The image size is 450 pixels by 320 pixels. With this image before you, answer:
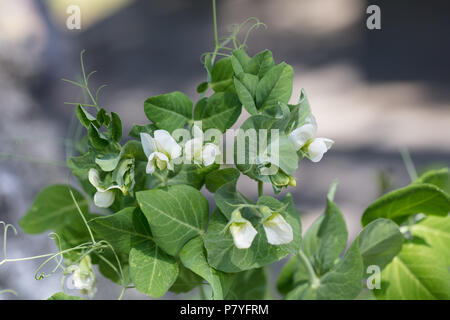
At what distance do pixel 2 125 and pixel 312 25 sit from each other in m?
1.35

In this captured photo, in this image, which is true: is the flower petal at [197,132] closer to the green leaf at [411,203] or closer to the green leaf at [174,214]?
the green leaf at [174,214]

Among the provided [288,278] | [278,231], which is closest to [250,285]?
[288,278]

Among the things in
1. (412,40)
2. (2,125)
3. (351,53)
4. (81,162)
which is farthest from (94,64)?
(81,162)

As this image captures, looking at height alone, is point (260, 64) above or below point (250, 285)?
above

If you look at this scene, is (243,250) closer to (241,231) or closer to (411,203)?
(241,231)

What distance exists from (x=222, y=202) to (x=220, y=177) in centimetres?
2

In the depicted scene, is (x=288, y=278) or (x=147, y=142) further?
(x=288, y=278)

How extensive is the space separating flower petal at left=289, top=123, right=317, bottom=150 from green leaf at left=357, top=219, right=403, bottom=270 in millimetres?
82

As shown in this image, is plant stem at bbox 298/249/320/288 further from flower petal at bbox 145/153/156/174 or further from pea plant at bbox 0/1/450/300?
flower petal at bbox 145/153/156/174

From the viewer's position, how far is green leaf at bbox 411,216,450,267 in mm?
349

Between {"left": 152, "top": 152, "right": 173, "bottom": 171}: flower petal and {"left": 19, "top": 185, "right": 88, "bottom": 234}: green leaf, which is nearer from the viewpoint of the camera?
{"left": 152, "top": 152, "right": 173, "bottom": 171}: flower petal

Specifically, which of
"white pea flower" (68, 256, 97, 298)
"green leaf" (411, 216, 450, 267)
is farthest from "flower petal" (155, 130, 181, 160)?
"green leaf" (411, 216, 450, 267)

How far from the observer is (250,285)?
1.23 ft
